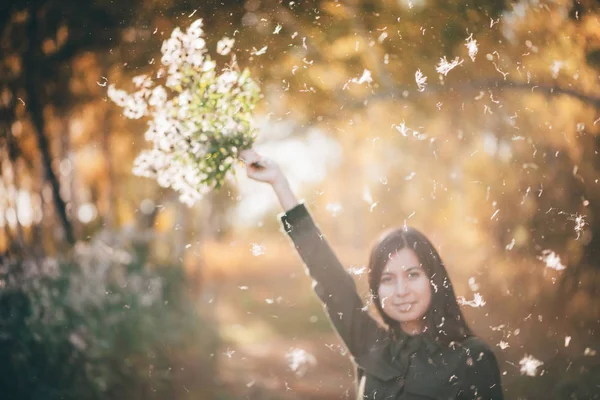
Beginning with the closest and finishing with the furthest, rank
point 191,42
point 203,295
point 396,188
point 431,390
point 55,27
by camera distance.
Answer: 1. point 431,390
2. point 191,42
3. point 55,27
4. point 396,188
5. point 203,295

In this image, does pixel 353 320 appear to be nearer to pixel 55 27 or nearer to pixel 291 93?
pixel 291 93

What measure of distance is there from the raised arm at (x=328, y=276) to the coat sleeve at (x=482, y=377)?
28 cm

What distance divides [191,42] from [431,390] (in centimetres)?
136

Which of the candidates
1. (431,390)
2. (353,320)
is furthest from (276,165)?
(431,390)

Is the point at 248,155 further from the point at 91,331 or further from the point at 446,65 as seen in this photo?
the point at 91,331

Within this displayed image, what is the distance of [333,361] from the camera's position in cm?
543

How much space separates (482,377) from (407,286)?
0.31 m

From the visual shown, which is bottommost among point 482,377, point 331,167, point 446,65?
point 482,377

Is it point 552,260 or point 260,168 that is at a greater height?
point 260,168

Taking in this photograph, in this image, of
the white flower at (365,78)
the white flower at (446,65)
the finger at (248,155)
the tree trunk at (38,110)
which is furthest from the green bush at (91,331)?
the white flower at (446,65)

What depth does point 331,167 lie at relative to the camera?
4.00 metres

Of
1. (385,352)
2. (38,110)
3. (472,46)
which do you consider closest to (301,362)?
(38,110)

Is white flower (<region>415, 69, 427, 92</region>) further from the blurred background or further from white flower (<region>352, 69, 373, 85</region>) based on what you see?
white flower (<region>352, 69, 373, 85</region>)

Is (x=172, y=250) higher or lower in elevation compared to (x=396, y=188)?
higher
